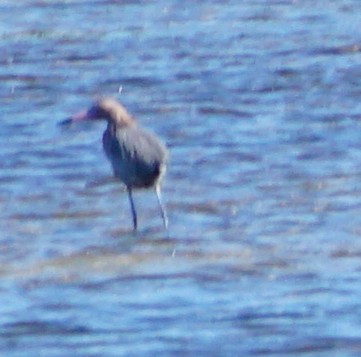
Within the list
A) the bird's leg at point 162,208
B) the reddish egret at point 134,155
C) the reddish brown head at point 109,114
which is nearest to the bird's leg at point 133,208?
the reddish egret at point 134,155

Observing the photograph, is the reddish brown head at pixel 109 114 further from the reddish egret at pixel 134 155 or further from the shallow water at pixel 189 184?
the shallow water at pixel 189 184

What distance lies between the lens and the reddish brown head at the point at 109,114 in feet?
38.5

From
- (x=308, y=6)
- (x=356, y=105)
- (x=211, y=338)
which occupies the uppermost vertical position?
(x=308, y=6)

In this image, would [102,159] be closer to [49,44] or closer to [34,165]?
[34,165]

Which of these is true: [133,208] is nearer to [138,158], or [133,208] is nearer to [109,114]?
[138,158]

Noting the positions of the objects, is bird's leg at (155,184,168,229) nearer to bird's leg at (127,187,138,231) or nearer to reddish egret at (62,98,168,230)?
reddish egret at (62,98,168,230)

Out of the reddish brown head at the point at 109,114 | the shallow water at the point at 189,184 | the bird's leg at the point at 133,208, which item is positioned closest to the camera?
the shallow water at the point at 189,184

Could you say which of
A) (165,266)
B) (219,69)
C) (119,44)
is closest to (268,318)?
(165,266)

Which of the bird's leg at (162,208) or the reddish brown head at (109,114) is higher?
the reddish brown head at (109,114)

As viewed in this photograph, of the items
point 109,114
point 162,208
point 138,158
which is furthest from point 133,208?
point 109,114

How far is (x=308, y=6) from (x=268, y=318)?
991 centimetres

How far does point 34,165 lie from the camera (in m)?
12.9

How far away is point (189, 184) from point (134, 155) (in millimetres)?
1105

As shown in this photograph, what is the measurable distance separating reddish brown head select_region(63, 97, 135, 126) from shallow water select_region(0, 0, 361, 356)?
1.53 feet
